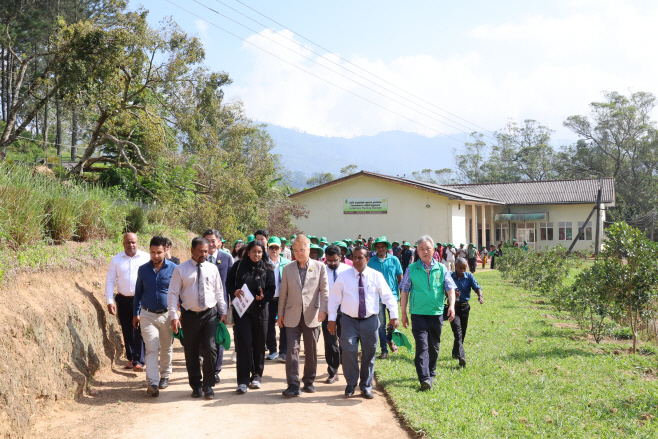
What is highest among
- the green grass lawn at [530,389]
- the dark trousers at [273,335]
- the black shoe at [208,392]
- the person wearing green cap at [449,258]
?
the person wearing green cap at [449,258]

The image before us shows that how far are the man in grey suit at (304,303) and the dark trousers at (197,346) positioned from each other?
0.93 metres

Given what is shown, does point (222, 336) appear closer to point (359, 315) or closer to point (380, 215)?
point (359, 315)

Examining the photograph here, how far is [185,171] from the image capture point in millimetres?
16281

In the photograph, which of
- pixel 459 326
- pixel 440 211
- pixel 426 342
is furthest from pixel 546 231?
pixel 426 342

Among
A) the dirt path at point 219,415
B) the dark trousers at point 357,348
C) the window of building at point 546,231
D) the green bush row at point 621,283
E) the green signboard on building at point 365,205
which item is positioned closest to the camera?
the dirt path at point 219,415

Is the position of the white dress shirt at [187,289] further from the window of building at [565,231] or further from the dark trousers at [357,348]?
the window of building at [565,231]

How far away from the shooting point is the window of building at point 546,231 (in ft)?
135

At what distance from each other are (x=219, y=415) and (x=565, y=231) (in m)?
40.1

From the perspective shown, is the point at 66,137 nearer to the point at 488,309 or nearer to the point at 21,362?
the point at 488,309

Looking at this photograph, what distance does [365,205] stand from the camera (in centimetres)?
3281

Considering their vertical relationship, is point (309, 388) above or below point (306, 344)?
below

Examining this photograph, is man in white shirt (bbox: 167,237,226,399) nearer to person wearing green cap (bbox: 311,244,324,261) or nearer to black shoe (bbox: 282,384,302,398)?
black shoe (bbox: 282,384,302,398)

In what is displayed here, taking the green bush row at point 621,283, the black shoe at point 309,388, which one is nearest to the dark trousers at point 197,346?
the black shoe at point 309,388

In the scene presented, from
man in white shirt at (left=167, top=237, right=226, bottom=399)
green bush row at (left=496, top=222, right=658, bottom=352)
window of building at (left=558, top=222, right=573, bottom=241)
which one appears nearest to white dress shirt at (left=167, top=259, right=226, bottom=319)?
man in white shirt at (left=167, top=237, right=226, bottom=399)
